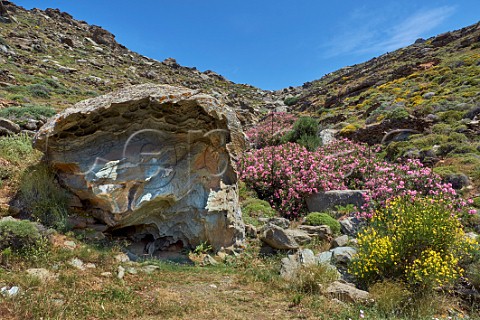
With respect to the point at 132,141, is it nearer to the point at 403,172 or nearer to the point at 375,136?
the point at 403,172

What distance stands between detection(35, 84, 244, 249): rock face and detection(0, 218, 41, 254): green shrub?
4.94 feet

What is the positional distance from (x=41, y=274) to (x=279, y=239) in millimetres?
4796

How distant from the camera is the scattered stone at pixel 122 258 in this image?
573 cm

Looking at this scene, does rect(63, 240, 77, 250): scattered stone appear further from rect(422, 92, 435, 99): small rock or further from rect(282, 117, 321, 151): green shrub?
rect(422, 92, 435, 99): small rock

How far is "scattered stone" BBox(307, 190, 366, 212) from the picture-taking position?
32.5 ft

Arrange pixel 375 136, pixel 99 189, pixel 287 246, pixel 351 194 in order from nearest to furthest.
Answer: pixel 99 189
pixel 287 246
pixel 351 194
pixel 375 136

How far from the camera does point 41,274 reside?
4.46 meters

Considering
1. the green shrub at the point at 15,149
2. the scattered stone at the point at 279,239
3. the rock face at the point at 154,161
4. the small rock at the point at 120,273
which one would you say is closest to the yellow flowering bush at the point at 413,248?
the scattered stone at the point at 279,239

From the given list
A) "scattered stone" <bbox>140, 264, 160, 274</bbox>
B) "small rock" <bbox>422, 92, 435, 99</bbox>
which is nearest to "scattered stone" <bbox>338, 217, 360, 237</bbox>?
"scattered stone" <bbox>140, 264, 160, 274</bbox>

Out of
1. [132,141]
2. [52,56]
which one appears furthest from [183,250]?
[52,56]

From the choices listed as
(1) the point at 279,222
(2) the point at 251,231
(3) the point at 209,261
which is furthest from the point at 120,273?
(1) the point at 279,222

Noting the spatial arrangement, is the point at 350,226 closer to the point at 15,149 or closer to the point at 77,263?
the point at 77,263

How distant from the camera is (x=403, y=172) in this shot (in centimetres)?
1075

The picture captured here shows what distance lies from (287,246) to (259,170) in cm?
522
